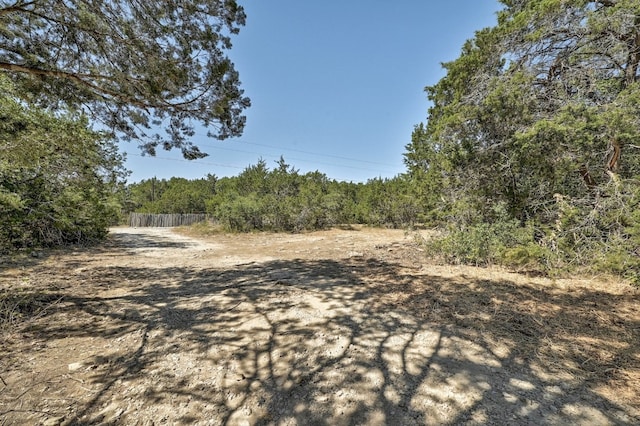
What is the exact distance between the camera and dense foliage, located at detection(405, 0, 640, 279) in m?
4.01

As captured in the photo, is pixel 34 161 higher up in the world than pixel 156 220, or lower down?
higher up

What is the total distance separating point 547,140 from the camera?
189 inches

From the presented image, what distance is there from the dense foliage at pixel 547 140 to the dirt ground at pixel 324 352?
0.79 meters

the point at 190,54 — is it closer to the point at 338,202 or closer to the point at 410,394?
the point at 410,394

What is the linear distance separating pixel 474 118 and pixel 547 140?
4.18 feet

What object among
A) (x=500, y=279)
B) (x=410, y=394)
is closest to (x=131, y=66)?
(x=410, y=394)

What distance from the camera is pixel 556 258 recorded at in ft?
13.6

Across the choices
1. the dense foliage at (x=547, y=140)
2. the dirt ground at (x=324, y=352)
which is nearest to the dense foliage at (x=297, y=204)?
the dense foliage at (x=547, y=140)

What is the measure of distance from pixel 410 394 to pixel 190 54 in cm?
398

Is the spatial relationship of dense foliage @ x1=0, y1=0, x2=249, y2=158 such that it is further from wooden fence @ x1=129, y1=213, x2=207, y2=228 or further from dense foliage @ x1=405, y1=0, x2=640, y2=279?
wooden fence @ x1=129, y1=213, x2=207, y2=228

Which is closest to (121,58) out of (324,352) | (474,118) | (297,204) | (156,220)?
(324,352)

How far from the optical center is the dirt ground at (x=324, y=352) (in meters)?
1.62

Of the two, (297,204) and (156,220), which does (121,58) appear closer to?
(297,204)

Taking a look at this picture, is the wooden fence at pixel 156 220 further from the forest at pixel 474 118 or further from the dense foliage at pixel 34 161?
the dense foliage at pixel 34 161
